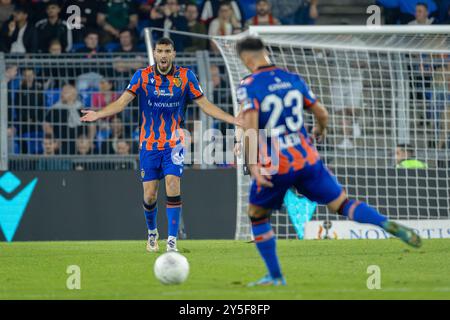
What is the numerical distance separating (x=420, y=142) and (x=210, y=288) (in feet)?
30.7

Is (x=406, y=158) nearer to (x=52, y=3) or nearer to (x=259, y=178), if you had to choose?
(x=52, y=3)

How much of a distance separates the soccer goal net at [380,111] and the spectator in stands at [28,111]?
322 cm

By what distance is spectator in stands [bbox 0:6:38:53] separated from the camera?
20078 mm

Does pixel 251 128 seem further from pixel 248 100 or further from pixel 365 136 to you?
pixel 365 136

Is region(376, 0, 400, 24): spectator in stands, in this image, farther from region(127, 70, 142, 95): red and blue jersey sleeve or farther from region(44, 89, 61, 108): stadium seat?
region(127, 70, 142, 95): red and blue jersey sleeve

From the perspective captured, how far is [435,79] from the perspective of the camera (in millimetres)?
17453

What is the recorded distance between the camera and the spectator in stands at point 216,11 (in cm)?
2083

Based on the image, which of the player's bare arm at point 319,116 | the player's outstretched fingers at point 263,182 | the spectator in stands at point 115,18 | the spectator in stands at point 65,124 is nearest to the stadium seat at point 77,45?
the spectator in stands at point 115,18

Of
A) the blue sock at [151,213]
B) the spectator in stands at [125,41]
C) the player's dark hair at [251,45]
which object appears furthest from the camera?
the spectator in stands at [125,41]

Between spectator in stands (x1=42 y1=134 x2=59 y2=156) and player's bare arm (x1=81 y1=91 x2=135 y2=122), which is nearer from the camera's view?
player's bare arm (x1=81 y1=91 x2=135 y2=122)

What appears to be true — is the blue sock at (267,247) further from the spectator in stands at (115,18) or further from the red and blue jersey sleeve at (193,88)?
the spectator in stands at (115,18)

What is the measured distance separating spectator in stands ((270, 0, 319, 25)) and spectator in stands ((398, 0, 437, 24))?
1.73m

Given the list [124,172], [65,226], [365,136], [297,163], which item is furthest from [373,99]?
[297,163]

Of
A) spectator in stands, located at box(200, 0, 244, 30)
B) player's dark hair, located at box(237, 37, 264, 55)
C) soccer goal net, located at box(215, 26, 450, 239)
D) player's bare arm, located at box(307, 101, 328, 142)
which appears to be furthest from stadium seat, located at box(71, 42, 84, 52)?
player's dark hair, located at box(237, 37, 264, 55)
